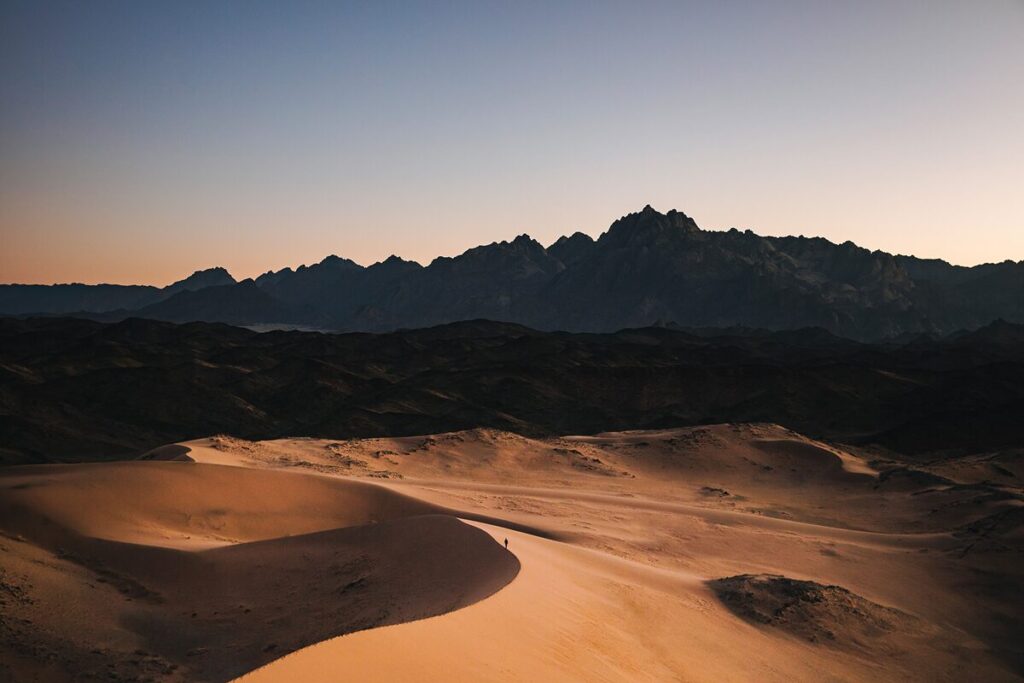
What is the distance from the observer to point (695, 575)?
1694 centimetres

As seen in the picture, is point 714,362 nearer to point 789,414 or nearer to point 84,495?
point 789,414

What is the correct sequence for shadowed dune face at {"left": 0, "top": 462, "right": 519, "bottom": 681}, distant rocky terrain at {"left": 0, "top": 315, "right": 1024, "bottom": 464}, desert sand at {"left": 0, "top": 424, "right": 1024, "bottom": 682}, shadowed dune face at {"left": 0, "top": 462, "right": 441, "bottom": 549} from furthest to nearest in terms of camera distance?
distant rocky terrain at {"left": 0, "top": 315, "right": 1024, "bottom": 464}, shadowed dune face at {"left": 0, "top": 462, "right": 441, "bottom": 549}, shadowed dune face at {"left": 0, "top": 462, "right": 519, "bottom": 681}, desert sand at {"left": 0, "top": 424, "right": 1024, "bottom": 682}

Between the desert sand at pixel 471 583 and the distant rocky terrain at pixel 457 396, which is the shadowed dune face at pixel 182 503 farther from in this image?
the distant rocky terrain at pixel 457 396

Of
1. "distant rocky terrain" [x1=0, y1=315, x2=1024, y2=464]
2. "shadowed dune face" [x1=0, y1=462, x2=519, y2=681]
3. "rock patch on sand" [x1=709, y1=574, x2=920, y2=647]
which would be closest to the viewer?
"shadowed dune face" [x1=0, y1=462, x2=519, y2=681]

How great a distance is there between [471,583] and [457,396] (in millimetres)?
50866

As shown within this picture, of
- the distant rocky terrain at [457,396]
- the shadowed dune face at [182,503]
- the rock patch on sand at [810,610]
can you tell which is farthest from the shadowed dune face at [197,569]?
the distant rocky terrain at [457,396]

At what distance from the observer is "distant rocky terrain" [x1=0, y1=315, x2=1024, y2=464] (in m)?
49.1

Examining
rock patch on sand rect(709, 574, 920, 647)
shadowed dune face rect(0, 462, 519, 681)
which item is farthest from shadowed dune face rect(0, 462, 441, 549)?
rock patch on sand rect(709, 574, 920, 647)

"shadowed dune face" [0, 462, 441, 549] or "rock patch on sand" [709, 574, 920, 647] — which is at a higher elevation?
"shadowed dune face" [0, 462, 441, 549]

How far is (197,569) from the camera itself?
46.2 ft

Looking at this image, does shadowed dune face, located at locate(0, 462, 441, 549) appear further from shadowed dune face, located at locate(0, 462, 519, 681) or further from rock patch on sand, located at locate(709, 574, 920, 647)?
rock patch on sand, located at locate(709, 574, 920, 647)

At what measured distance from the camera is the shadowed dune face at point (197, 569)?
11156mm

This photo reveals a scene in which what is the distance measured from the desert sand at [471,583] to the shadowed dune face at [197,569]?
0.15 ft

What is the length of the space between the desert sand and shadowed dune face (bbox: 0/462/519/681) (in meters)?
0.04
